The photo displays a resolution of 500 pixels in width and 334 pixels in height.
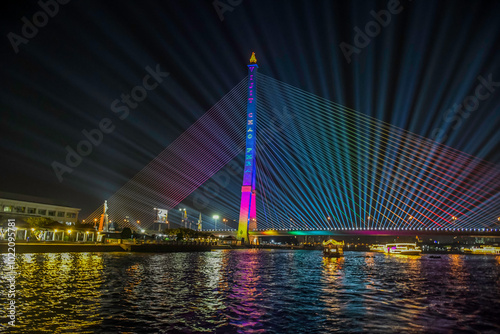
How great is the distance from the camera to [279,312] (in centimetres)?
1299

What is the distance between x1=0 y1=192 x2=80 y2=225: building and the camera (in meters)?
63.5

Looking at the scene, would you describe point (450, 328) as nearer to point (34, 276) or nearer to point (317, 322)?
point (317, 322)

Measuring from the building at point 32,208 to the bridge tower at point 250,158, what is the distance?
3683 centimetres

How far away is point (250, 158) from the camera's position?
3302 inches

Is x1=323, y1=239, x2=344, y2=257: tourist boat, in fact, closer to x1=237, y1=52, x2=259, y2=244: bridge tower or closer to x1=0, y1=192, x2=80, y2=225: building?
x1=237, y1=52, x2=259, y2=244: bridge tower

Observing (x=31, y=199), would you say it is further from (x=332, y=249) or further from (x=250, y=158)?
(x=332, y=249)

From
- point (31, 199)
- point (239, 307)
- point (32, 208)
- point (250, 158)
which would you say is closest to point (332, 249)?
point (250, 158)

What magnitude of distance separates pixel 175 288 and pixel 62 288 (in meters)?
5.17

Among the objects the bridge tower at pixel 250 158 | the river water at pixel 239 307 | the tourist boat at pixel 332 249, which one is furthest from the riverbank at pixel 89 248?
the tourist boat at pixel 332 249

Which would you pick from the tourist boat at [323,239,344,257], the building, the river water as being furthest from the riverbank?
the tourist boat at [323,239,344,257]

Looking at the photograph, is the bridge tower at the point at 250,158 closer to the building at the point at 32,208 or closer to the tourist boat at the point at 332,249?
the tourist boat at the point at 332,249

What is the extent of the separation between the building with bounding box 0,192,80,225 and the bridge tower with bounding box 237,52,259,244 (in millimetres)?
36830

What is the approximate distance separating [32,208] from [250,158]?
45.0 m

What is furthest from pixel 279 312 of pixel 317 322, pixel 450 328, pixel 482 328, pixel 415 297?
pixel 415 297
